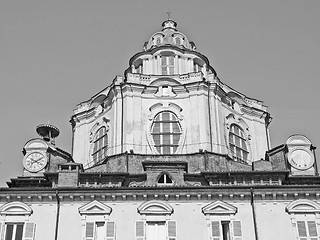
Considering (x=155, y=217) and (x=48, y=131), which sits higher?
(x=48, y=131)

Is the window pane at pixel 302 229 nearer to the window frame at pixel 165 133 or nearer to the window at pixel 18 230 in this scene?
the window frame at pixel 165 133

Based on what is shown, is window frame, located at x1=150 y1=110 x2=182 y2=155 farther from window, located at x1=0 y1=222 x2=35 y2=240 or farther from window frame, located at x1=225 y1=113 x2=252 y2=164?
window, located at x1=0 y1=222 x2=35 y2=240

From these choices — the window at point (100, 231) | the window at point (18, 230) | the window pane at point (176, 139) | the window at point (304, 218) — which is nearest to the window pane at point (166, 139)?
the window pane at point (176, 139)

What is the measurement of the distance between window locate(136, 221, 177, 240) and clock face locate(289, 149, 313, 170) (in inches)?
504

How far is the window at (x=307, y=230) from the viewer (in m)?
37.9

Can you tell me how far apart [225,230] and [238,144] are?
53.3 ft

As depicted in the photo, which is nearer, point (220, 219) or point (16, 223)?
point (16, 223)

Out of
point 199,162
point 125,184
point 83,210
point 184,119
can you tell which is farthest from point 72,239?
point 184,119

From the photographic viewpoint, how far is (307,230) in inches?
1503

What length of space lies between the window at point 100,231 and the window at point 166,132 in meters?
13.4

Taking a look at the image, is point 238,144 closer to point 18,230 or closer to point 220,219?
point 220,219

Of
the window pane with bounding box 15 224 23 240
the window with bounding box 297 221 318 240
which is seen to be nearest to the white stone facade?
the window with bounding box 297 221 318 240

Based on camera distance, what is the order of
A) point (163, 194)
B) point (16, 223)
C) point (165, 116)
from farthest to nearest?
point (165, 116)
point (163, 194)
point (16, 223)

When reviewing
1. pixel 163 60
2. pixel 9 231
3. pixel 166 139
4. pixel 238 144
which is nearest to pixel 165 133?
pixel 166 139
